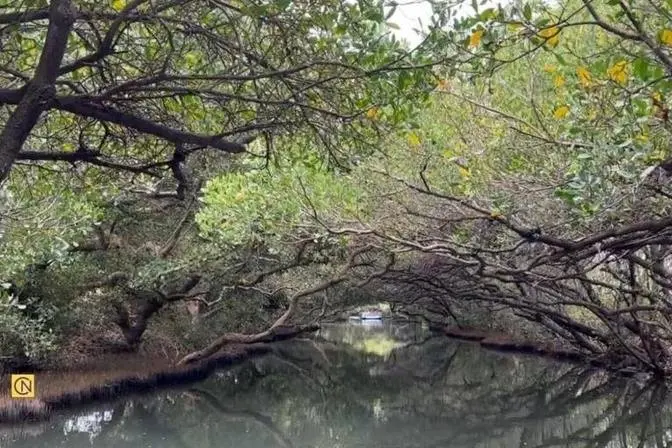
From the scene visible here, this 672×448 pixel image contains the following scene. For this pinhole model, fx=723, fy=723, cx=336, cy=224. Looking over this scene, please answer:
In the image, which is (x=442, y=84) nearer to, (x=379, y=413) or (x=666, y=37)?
(x=666, y=37)

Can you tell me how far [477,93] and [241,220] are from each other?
3.97 meters

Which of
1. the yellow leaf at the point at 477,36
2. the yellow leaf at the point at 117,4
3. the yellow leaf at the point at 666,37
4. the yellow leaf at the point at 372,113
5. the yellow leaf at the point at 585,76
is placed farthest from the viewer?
the yellow leaf at the point at 585,76

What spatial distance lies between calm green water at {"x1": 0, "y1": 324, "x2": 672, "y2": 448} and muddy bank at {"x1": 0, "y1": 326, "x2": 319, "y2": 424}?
21cm

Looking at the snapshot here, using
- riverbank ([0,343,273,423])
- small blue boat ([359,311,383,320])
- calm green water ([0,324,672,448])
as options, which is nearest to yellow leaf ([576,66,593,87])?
calm green water ([0,324,672,448])

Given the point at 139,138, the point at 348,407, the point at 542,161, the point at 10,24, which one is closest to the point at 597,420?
the point at 348,407

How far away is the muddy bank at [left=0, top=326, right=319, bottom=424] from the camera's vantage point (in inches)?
349

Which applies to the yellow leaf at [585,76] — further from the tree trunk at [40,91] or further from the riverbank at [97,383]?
the riverbank at [97,383]

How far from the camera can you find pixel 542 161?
19.6ft

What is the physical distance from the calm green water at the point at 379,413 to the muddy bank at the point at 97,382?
0.69 feet

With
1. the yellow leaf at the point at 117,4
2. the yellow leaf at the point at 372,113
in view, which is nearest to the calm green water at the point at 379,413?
the yellow leaf at the point at 372,113

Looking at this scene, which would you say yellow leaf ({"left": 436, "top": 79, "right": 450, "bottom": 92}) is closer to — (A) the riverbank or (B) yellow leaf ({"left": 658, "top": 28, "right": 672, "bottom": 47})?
(B) yellow leaf ({"left": 658, "top": 28, "right": 672, "bottom": 47})

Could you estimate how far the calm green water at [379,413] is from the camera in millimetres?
8805

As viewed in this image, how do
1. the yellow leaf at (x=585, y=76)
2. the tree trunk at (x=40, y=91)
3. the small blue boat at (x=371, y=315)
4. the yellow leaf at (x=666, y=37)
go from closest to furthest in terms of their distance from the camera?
the tree trunk at (x=40, y=91) → the yellow leaf at (x=666, y=37) → the yellow leaf at (x=585, y=76) → the small blue boat at (x=371, y=315)

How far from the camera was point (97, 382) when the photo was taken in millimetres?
10680
